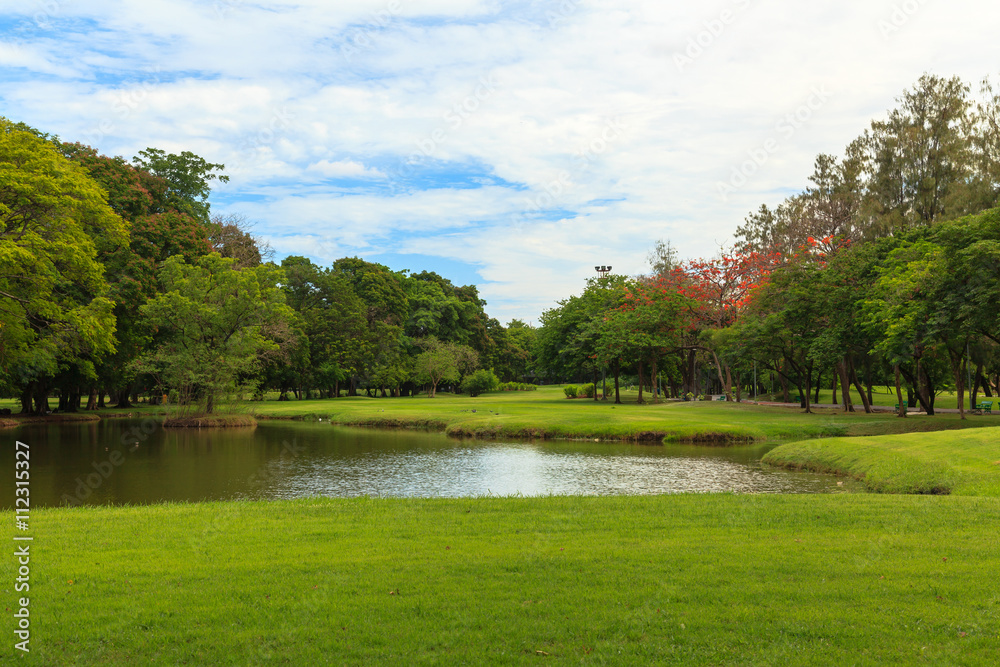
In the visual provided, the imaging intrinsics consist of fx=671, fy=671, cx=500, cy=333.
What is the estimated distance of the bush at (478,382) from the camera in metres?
78.7

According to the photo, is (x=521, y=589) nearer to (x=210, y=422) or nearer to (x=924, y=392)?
(x=924, y=392)

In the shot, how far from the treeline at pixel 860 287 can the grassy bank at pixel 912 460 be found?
6640mm

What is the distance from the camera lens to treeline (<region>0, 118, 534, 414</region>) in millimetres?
29328

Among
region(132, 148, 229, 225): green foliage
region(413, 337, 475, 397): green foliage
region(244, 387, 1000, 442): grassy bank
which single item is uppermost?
region(132, 148, 229, 225): green foliage

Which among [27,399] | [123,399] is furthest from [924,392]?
[123,399]

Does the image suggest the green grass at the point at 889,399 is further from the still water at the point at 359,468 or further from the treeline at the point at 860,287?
the still water at the point at 359,468

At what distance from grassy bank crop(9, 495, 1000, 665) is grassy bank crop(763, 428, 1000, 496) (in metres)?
6.29

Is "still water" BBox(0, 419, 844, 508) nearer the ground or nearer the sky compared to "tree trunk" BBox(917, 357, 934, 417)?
nearer the ground

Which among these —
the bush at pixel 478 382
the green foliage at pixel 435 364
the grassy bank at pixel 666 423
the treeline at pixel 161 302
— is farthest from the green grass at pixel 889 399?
the treeline at pixel 161 302

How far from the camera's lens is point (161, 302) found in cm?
4016

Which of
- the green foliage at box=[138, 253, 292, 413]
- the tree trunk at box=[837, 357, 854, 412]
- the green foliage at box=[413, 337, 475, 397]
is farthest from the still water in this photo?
the green foliage at box=[413, 337, 475, 397]

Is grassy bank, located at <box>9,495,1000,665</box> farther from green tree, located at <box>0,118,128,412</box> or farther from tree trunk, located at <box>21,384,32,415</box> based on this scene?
tree trunk, located at <box>21,384,32,415</box>

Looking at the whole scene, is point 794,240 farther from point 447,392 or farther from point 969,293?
point 447,392

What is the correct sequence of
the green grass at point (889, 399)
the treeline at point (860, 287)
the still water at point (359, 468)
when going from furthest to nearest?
the green grass at point (889, 399) → the treeline at point (860, 287) → the still water at point (359, 468)
